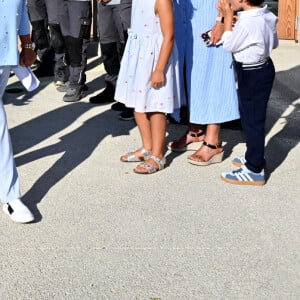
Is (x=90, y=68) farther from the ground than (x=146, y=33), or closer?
closer

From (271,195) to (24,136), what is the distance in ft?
7.58

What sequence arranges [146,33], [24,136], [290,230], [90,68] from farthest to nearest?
[90,68] < [24,136] < [146,33] < [290,230]

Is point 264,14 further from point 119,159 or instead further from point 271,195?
point 119,159

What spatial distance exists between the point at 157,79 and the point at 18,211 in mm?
1277

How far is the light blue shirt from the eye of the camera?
3.39m

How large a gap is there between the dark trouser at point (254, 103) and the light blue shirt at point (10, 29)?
1.47 meters

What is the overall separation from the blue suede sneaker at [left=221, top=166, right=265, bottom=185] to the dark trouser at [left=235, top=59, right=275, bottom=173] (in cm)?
3

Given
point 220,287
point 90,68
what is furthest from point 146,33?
point 90,68

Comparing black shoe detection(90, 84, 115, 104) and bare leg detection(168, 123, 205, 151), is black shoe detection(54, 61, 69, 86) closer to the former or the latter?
black shoe detection(90, 84, 115, 104)

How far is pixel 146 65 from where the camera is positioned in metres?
4.21

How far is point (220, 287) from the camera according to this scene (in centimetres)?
294

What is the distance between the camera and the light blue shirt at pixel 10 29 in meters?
3.39

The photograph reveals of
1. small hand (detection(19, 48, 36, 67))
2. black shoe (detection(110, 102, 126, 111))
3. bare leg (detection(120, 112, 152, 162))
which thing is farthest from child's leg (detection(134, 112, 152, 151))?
black shoe (detection(110, 102, 126, 111))

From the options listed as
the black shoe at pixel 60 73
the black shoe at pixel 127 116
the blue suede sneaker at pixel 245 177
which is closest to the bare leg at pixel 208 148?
the blue suede sneaker at pixel 245 177
